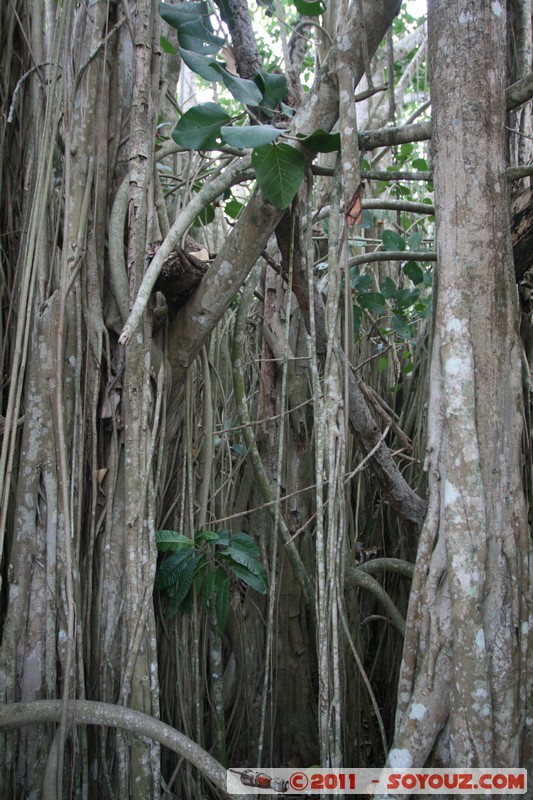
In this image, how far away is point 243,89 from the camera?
5.95 ft

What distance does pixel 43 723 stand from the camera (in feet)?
6.21

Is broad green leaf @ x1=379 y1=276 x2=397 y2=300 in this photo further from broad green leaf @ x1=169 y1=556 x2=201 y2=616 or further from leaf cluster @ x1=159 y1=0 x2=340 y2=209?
broad green leaf @ x1=169 y1=556 x2=201 y2=616

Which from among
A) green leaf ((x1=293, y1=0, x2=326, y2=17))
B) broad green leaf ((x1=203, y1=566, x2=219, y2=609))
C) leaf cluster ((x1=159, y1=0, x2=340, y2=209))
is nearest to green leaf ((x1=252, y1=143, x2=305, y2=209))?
leaf cluster ((x1=159, y1=0, x2=340, y2=209))

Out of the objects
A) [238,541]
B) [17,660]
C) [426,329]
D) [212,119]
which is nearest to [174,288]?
[212,119]

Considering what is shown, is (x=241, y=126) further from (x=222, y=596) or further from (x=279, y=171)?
(x=222, y=596)

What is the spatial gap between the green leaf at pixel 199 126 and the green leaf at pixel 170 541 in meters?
1.17

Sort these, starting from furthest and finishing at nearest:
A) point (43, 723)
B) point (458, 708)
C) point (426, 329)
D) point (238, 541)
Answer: point (426, 329)
point (238, 541)
point (43, 723)
point (458, 708)

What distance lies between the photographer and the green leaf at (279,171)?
69.0 inches

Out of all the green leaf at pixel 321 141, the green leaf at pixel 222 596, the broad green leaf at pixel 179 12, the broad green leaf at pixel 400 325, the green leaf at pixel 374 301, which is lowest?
the green leaf at pixel 222 596

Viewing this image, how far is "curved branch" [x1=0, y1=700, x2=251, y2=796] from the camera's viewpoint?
5.62 feet

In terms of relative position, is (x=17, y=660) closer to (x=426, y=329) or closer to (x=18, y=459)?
(x=18, y=459)

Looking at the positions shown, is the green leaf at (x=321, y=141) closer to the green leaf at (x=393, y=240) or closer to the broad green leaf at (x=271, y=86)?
the broad green leaf at (x=271, y=86)

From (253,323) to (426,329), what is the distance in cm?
87

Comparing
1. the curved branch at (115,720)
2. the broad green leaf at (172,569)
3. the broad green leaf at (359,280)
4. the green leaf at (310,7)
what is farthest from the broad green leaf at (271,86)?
the curved branch at (115,720)
